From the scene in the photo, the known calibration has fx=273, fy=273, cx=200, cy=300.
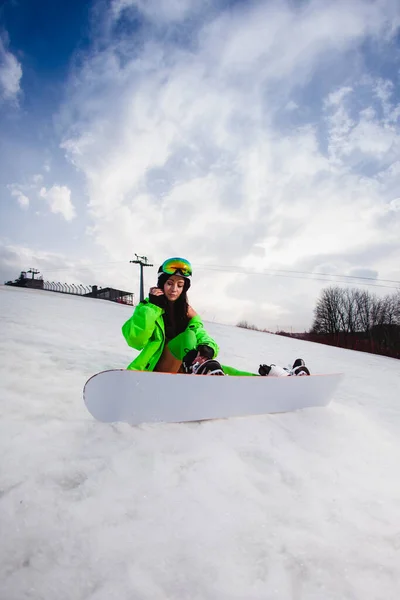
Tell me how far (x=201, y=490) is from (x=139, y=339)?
1.27 meters

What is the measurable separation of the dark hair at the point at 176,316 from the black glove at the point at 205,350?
0.97 feet

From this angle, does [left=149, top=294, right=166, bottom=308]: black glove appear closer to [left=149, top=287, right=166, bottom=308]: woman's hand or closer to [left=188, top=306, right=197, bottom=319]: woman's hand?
[left=149, top=287, right=166, bottom=308]: woman's hand

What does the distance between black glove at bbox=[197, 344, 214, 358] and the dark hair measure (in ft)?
0.97

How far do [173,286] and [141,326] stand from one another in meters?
0.54

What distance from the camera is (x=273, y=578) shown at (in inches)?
43.3

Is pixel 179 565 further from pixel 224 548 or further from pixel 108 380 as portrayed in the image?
pixel 108 380

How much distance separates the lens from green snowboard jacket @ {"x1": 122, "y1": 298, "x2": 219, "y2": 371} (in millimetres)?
2428

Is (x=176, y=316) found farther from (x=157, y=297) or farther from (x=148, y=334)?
(x=148, y=334)

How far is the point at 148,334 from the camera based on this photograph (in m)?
2.45

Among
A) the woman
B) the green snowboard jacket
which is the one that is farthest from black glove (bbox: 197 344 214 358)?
the green snowboard jacket

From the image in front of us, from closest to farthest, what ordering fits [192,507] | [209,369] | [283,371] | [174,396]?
[192,507], [174,396], [209,369], [283,371]

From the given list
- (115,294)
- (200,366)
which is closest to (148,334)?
(200,366)

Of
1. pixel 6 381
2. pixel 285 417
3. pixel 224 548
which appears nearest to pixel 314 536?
pixel 224 548

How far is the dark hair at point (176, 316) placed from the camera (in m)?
→ 2.74
